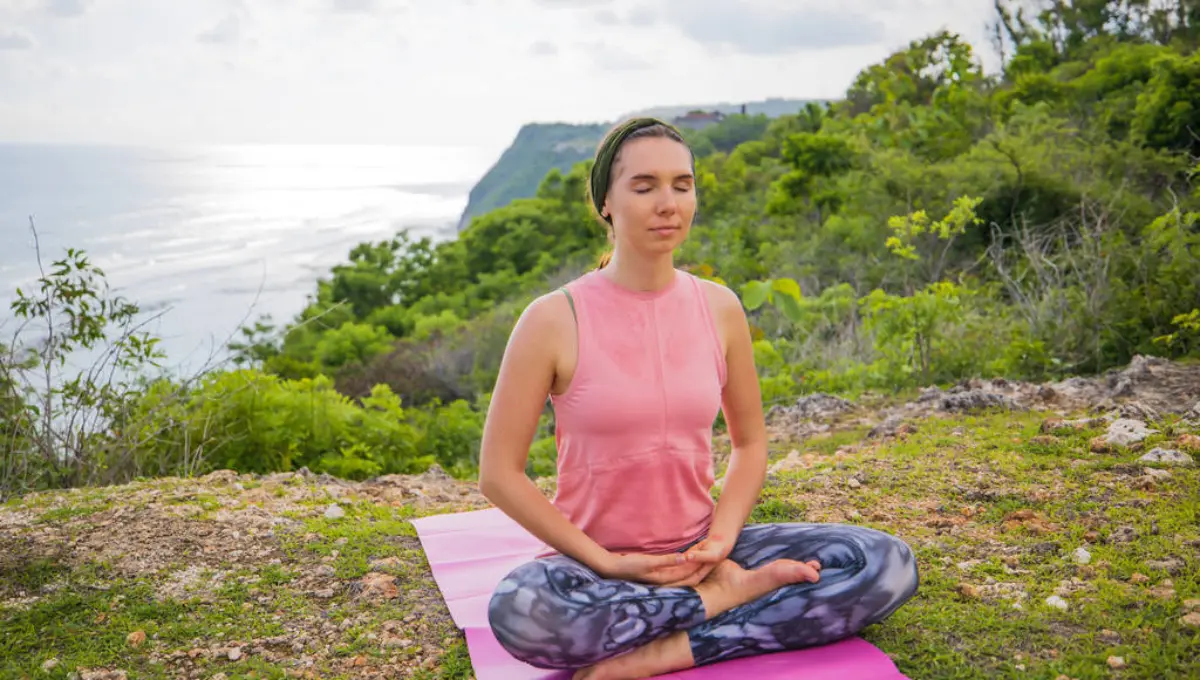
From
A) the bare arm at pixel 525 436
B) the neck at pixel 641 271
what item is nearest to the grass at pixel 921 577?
the bare arm at pixel 525 436

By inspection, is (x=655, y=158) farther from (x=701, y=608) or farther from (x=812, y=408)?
(x=812, y=408)

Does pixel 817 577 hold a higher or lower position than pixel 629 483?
lower

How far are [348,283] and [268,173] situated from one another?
17.5 feet

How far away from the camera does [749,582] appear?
2.12 m

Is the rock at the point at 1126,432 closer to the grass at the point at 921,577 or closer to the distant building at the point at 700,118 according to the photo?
the grass at the point at 921,577

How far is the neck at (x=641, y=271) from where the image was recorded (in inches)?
86.4

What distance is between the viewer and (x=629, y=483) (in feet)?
7.14

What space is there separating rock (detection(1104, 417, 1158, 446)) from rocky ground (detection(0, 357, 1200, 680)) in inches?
0.4

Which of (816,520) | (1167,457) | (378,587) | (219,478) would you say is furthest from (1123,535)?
(219,478)

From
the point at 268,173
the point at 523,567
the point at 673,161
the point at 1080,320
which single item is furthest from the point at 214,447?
the point at 268,173

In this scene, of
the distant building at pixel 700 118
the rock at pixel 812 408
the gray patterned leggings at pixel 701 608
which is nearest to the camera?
the gray patterned leggings at pixel 701 608

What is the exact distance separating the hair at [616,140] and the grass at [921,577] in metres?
1.14

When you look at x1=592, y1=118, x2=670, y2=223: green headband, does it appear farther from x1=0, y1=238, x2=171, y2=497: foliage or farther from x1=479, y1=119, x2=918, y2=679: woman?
x1=0, y1=238, x2=171, y2=497: foliage

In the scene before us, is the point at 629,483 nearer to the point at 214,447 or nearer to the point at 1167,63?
the point at 214,447
